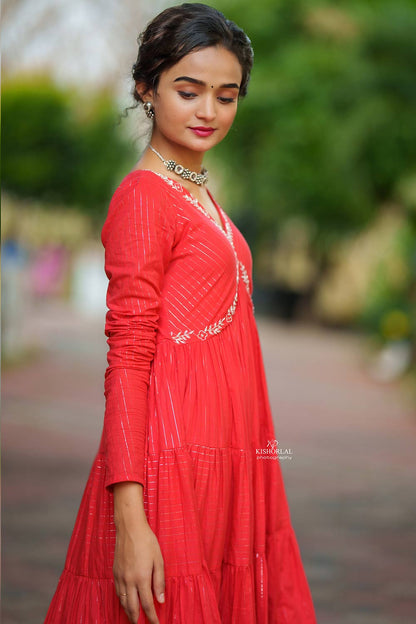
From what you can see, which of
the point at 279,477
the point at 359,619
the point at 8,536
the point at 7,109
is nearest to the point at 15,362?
the point at 7,109

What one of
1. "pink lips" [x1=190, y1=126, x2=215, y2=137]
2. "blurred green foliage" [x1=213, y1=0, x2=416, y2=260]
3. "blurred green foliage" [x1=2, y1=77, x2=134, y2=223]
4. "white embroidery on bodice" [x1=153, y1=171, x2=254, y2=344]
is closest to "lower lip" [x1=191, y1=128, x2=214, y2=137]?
"pink lips" [x1=190, y1=126, x2=215, y2=137]

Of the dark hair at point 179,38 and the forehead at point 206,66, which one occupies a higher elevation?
the dark hair at point 179,38

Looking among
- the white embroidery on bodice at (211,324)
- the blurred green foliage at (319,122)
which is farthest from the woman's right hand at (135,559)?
the blurred green foliage at (319,122)

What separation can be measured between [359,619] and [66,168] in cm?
1644

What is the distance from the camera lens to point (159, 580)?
5.38 ft

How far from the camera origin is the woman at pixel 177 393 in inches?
65.9

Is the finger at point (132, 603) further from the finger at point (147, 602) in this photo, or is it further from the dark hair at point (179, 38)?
the dark hair at point (179, 38)

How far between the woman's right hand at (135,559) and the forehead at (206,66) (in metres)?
0.82

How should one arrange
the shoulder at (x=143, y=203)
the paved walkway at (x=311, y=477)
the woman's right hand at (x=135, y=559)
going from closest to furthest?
the woman's right hand at (x=135, y=559) → the shoulder at (x=143, y=203) → the paved walkway at (x=311, y=477)

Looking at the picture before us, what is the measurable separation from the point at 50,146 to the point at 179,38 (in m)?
17.2

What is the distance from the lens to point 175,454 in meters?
1.72

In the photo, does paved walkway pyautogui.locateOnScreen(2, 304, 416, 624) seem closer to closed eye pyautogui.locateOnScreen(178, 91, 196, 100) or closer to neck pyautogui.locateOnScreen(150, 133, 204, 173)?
neck pyautogui.locateOnScreen(150, 133, 204, 173)

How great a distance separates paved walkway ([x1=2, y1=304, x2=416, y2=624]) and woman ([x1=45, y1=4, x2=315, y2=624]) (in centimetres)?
214

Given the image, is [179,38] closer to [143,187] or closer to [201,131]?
[201,131]
